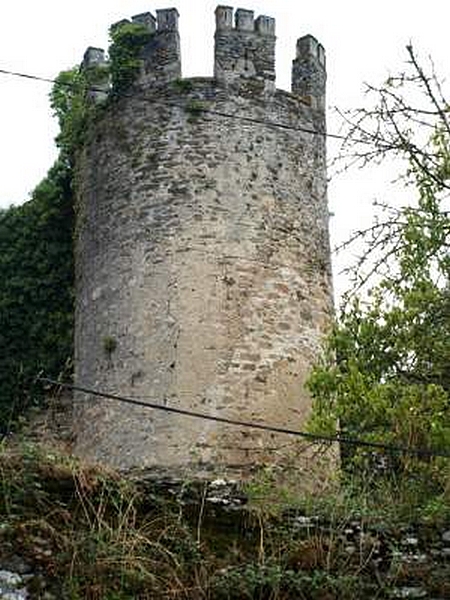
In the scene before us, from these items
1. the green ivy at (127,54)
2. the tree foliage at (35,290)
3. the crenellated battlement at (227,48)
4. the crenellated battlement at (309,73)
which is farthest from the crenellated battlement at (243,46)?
the tree foliage at (35,290)

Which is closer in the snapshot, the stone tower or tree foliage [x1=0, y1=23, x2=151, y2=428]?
the stone tower

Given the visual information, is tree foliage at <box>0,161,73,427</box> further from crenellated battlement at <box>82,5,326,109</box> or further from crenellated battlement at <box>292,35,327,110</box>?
crenellated battlement at <box>292,35,327,110</box>

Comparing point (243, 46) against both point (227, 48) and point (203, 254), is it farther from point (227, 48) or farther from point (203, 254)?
point (203, 254)

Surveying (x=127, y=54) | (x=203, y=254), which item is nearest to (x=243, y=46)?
(x=127, y=54)

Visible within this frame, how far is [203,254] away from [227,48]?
2.81 meters

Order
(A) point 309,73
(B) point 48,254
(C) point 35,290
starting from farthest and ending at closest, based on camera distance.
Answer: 1. (B) point 48,254
2. (C) point 35,290
3. (A) point 309,73

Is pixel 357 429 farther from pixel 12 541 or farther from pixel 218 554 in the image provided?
pixel 12 541

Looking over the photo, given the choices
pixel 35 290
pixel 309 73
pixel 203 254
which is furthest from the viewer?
pixel 35 290

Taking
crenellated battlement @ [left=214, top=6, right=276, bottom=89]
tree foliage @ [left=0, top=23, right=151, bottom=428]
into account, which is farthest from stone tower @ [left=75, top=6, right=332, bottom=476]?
tree foliage @ [left=0, top=23, right=151, bottom=428]

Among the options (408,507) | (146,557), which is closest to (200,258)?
(408,507)

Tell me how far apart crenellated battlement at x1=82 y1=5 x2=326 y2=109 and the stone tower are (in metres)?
0.02

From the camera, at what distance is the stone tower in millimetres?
13633

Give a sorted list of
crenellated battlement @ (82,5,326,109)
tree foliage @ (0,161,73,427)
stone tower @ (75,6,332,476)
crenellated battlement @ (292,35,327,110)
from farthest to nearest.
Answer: crenellated battlement @ (292,35,327,110) → tree foliage @ (0,161,73,427) → crenellated battlement @ (82,5,326,109) → stone tower @ (75,6,332,476)

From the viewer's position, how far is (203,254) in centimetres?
1423
